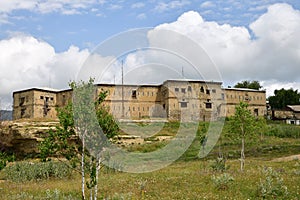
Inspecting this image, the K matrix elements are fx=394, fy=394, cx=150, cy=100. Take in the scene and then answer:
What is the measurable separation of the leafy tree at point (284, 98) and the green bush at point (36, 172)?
4197 inches

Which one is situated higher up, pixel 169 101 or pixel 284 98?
pixel 284 98

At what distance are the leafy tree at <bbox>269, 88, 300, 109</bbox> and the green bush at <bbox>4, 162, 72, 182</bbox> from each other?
10661cm

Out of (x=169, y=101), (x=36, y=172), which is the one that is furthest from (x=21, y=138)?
(x=169, y=101)

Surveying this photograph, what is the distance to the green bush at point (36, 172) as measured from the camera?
2905cm

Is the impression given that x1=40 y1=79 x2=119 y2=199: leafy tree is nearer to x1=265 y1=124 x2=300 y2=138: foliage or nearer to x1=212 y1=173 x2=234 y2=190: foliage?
x1=212 y1=173 x2=234 y2=190: foliage

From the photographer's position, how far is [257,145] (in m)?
52.9

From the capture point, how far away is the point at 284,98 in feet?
417

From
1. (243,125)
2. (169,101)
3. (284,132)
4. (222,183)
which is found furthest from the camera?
(169,101)

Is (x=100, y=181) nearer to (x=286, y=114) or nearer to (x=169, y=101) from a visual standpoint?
(x=169, y=101)

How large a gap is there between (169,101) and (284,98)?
179 ft

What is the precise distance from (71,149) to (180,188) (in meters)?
6.01

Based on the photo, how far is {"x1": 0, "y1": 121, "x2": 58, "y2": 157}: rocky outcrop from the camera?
1730 inches

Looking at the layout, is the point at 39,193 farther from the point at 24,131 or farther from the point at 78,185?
the point at 24,131

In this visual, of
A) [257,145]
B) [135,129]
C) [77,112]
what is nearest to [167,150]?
[135,129]
